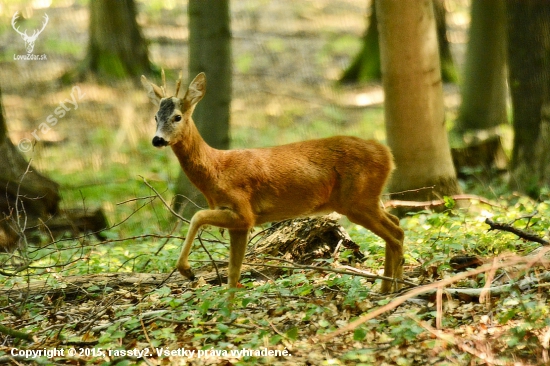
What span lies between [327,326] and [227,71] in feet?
20.0

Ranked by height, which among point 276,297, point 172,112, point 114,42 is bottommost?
point 276,297

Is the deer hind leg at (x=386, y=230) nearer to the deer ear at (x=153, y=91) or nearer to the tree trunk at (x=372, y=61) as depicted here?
the deer ear at (x=153, y=91)

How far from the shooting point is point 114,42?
1659 cm

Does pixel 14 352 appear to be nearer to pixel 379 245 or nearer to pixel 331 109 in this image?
pixel 379 245

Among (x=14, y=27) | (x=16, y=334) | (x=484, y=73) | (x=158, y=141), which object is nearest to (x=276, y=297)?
(x=158, y=141)

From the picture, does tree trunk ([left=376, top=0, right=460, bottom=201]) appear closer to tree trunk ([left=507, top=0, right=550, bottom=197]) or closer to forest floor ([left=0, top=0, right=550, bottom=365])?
forest floor ([left=0, top=0, right=550, bottom=365])

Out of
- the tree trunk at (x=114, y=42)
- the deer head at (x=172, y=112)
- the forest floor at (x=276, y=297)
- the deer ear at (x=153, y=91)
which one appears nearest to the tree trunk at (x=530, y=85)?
the forest floor at (x=276, y=297)

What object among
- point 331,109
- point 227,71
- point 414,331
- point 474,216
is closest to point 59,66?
point 331,109

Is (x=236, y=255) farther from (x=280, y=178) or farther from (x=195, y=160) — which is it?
(x=195, y=160)

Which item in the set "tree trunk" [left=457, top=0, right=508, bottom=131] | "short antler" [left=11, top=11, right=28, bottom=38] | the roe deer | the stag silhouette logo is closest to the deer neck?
the roe deer

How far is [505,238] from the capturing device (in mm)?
6902

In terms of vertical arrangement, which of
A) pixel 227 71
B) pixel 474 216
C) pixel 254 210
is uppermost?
pixel 227 71

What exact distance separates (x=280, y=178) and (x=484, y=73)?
8.40 meters

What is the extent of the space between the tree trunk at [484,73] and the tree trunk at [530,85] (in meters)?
2.98
